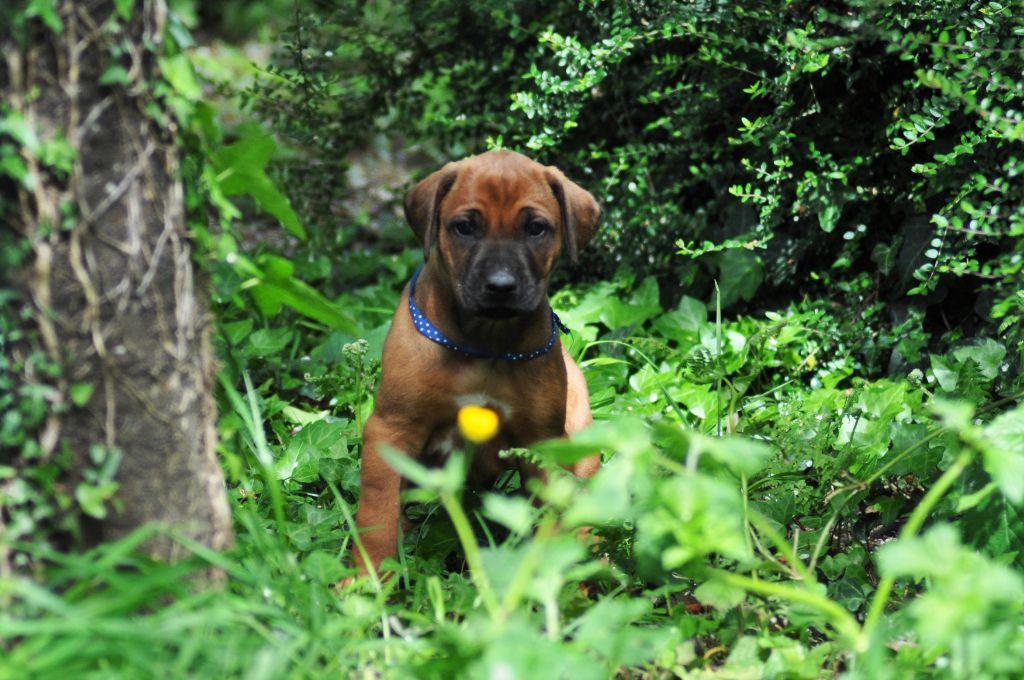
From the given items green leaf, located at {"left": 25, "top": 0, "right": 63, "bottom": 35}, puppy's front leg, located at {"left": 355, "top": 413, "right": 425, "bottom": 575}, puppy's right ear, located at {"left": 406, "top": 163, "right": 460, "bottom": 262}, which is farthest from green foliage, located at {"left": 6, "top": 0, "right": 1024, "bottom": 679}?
puppy's right ear, located at {"left": 406, "top": 163, "right": 460, "bottom": 262}

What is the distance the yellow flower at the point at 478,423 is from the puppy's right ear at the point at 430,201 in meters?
0.54

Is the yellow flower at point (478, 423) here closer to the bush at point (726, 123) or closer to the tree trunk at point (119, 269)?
the tree trunk at point (119, 269)

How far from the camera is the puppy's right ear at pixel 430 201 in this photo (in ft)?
11.2

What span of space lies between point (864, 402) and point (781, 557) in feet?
3.84

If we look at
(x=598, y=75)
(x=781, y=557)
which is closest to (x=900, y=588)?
(x=781, y=557)

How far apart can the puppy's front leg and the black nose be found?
1.64ft

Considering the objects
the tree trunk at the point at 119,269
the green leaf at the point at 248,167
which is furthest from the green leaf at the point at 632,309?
the tree trunk at the point at 119,269

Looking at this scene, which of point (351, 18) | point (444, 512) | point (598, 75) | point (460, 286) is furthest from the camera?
point (351, 18)

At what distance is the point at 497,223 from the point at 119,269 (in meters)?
1.42

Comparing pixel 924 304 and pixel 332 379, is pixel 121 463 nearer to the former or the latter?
pixel 332 379

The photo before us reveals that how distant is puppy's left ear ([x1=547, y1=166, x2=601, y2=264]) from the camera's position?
3518 mm

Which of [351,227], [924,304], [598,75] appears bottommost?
[351,227]

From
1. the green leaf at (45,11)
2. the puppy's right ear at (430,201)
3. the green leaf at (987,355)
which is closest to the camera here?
the green leaf at (45,11)

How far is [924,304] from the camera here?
4398 millimetres
